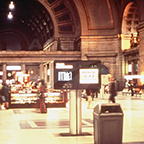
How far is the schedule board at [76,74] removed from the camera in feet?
35.3

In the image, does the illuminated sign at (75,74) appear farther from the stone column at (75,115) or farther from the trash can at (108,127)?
the trash can at (108,127)

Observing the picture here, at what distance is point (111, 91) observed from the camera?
19.3m

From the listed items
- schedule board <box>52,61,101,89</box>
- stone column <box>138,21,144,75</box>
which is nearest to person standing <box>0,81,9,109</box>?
schedule board <box>52,61,101,89</box>

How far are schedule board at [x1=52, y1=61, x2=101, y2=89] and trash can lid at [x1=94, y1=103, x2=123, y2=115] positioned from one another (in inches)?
55.3

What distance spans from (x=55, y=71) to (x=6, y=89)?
11.3m

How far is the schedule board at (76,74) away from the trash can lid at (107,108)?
1404mm

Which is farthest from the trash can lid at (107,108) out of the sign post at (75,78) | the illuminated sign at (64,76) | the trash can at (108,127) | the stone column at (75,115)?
the illuminated sign at (64,76)

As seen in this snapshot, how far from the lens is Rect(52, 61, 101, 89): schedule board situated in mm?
10766

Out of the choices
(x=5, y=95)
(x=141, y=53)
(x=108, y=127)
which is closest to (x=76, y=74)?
(x=108, y=127)

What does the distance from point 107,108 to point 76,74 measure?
1815 mm

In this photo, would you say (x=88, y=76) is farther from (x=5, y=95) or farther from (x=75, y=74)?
(x=5, y=95)

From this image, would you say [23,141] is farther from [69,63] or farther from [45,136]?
[69,63]

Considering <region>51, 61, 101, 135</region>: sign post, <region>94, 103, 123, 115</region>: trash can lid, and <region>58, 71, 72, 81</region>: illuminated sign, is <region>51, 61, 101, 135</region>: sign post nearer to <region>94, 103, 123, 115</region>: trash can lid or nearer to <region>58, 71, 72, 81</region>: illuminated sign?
<region>58, 71, 72, 81</region>: illuminated sign

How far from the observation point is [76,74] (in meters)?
10.8
